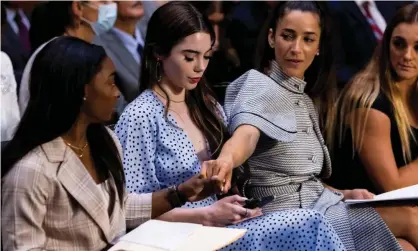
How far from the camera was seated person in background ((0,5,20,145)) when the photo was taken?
4.96 feet

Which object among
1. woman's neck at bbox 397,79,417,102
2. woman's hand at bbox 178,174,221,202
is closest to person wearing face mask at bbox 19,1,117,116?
woman's hand at bbox 178,174,221,202

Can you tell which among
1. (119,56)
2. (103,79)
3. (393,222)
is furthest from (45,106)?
(393,222)

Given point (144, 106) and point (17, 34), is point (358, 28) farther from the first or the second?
point (17, 34)

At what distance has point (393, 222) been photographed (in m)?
1.76

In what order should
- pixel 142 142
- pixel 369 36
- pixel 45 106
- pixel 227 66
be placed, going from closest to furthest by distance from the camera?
pixel 45 106 → pixel 142 142 → pixel 227 66 → pixel 369 36

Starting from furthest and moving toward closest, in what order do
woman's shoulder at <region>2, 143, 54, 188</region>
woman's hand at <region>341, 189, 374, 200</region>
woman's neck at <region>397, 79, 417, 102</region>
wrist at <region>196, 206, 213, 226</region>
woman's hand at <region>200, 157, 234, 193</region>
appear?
woman's neck at <region>397, 79, 417, 102</region> < woman's hand at <region>341, 189, 374, 200</region> < wrist at <region>196, 206, 213, 226</region> < woman's hand at <region>200, 157, 234, 193</region> < woman's shoulder at <region>2, 143, 54, 188</region>

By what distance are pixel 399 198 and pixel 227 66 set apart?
0.47m

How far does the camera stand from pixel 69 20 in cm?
170

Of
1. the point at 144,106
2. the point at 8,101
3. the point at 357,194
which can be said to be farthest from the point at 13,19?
the point at 357,194

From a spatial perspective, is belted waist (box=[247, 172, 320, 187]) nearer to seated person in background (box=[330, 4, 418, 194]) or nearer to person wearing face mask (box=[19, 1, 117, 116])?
seated person in background (box=[330, 4, 418, 194])

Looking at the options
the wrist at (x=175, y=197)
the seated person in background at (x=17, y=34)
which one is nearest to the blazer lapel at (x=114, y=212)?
the wrist at (x=175, y=197)

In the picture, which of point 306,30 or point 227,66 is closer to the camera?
point 306,30

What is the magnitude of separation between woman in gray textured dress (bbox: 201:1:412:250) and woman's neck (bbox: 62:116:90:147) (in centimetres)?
33

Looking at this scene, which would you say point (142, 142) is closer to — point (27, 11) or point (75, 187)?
point (75, 187)
